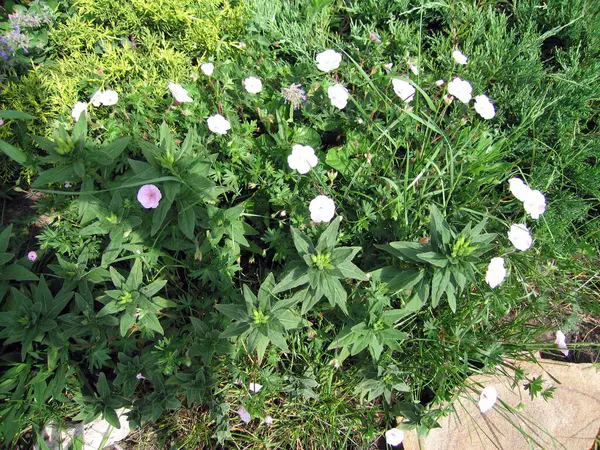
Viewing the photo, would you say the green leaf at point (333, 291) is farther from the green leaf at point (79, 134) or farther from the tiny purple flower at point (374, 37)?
the tiny purple flower at point (374, 37)

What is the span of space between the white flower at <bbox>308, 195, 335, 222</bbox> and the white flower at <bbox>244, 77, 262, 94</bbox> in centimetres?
86

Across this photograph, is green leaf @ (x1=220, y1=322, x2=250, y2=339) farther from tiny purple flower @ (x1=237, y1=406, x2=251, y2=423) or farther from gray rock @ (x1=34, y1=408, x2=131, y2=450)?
gray rock @ (x1=34, y1=408, x2=131, y2=450)

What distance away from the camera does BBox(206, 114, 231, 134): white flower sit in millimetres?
2490

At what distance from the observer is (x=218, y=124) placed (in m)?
2.50

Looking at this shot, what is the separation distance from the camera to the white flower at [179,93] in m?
2.48

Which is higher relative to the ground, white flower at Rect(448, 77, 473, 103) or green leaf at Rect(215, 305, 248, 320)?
white flower at Rect(448, 77, 473, 103)

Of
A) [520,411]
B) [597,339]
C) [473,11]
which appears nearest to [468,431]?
[520,411]

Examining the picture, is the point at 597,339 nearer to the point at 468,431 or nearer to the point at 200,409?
the point at 468,431

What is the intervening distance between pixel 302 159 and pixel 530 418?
2.07m

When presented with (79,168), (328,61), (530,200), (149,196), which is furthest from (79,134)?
(530,200)

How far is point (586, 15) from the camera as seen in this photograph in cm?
301

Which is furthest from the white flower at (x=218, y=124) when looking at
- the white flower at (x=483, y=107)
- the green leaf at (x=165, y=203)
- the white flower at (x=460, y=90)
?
the white flower at (x=483, y=107)

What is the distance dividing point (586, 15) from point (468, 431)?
2970 millimetres

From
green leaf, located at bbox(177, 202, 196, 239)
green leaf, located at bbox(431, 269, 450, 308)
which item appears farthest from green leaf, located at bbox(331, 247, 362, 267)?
green leaf, located at bbox(177, 202, 196, 239)
